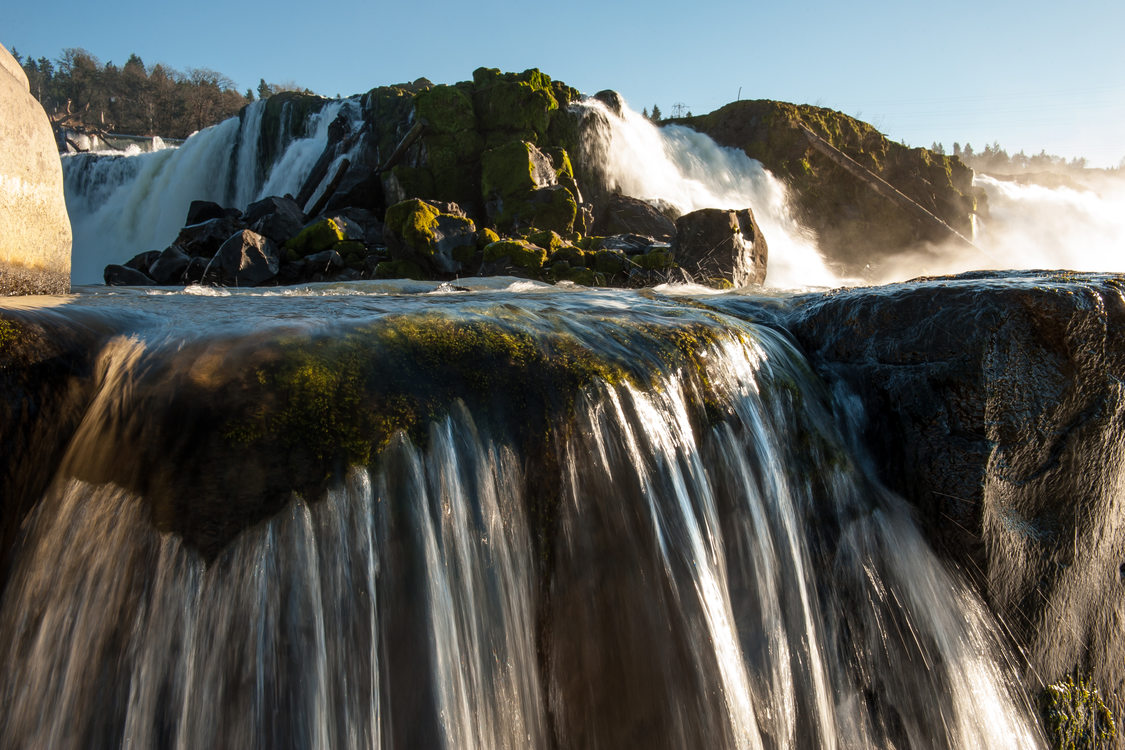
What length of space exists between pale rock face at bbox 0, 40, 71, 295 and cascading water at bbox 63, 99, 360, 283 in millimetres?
19297

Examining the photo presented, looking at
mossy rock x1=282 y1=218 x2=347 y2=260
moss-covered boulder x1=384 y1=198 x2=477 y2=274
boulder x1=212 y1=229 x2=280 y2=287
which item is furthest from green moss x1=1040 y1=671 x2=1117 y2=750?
mossy rock x1=282 y1=218 x2=347 y2=260

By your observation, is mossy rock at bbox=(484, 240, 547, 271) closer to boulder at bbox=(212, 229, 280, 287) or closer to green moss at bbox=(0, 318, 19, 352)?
boulder at bbox=(212, 229, 280, 287)

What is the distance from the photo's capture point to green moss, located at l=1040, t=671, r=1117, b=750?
3103 millimetres

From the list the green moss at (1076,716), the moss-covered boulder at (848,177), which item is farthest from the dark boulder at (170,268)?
the moss-covered boulder at (848,177)

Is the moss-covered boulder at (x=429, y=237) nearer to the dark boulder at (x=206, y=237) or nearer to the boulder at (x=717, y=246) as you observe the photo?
the boulder at (x=717, y=246)

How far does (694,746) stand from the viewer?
7.99ft

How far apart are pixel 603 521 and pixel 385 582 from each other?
34.0 inches

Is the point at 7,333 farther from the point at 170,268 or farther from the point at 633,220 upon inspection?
the point at 633,220

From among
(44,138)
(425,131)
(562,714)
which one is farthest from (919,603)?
(425,131)

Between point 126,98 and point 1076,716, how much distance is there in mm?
76312

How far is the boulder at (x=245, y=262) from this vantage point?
488 inches

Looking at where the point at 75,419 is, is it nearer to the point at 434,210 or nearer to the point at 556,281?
the point at 556,281

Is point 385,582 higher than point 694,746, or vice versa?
point 385,582

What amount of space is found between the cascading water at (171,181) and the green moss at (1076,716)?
2276 cm
